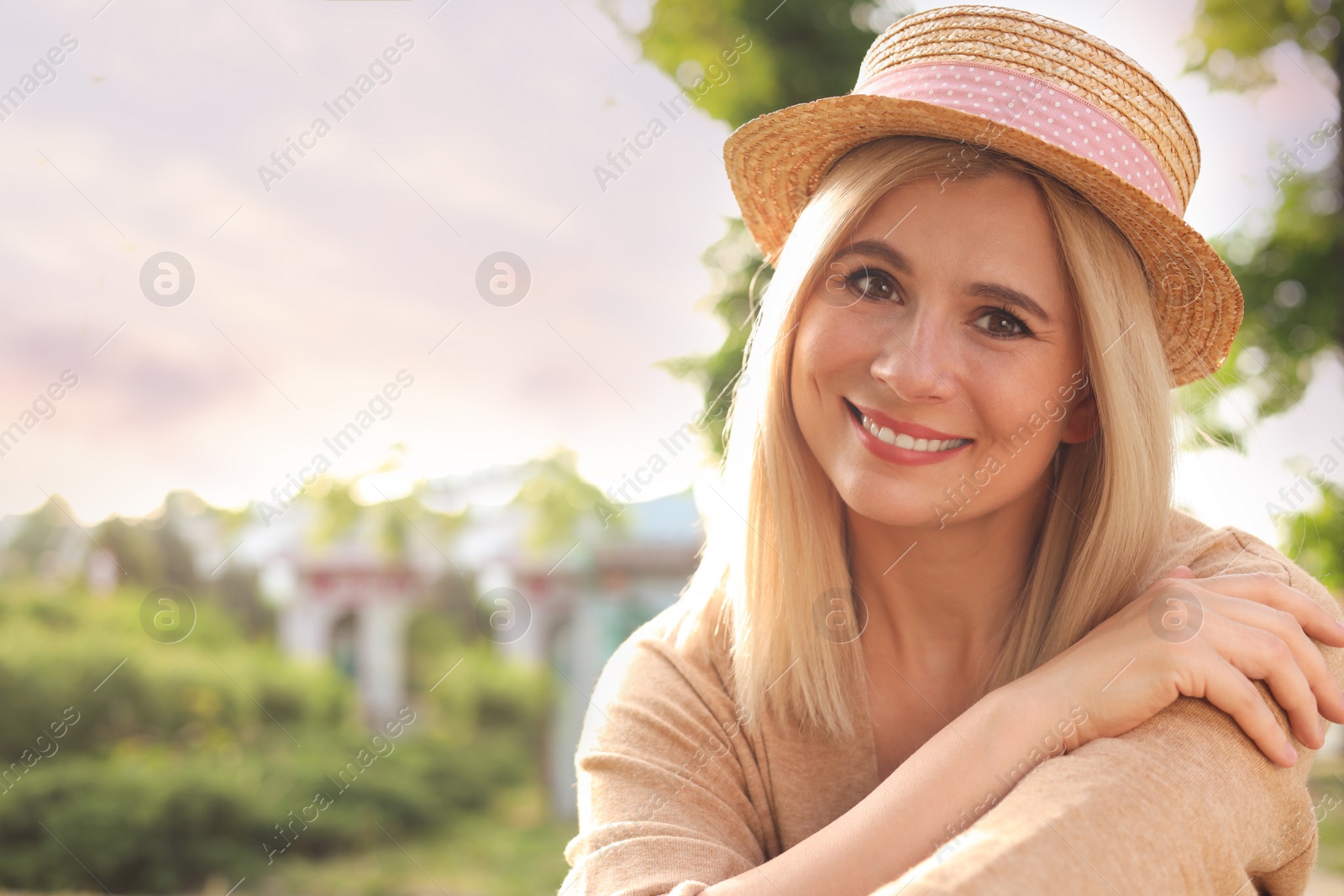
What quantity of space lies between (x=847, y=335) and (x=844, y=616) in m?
0.60

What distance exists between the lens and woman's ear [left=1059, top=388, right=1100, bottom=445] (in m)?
1.92

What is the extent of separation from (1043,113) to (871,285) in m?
0.40

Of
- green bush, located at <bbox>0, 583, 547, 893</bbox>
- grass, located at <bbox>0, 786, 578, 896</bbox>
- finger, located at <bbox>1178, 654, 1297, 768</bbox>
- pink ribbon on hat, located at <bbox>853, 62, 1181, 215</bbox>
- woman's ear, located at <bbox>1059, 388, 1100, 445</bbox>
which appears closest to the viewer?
finger, located at <bbox>1178, 654, 1297, 768</bbox>

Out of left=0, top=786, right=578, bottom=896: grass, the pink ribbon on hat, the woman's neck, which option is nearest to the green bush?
left=0, top=786, right=578, bottom=896: grass

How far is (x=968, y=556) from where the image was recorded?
2049 millimetres

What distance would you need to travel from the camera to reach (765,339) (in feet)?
6.64

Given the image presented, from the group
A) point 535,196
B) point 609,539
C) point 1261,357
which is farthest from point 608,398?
point 609,539

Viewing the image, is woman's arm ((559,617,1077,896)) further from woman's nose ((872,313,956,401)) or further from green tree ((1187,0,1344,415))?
green tree ((1187,0,1344,415))

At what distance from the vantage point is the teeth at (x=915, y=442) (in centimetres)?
181

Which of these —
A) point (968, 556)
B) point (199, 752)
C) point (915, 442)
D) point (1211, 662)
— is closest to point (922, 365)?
point (915, 442)

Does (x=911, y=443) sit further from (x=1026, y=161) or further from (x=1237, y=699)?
(x=1237, y=699)

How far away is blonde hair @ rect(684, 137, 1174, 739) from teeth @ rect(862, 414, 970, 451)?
256 mm

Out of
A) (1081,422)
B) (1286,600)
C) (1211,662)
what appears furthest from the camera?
(1081,422)

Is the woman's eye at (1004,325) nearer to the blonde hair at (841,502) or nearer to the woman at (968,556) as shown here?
the woman at (968,556)
